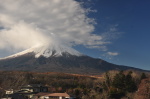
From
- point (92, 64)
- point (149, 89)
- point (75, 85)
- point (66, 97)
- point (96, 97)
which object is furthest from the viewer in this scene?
point (92, 64)

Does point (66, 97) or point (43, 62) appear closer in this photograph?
point (66, 97)

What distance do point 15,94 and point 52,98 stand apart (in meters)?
7.31

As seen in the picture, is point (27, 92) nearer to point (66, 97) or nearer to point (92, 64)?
point (66, 97)

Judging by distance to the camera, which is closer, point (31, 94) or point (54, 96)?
point (54, 96)

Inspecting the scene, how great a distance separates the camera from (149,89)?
3020cm

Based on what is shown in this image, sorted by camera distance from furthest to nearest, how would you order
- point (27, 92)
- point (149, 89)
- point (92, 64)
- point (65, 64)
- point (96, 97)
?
point (92, 64), point (65, 64), point (27, 92), point (96, 97), point (149, 89)

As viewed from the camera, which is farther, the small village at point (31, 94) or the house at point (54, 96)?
the house at point (54, 96)

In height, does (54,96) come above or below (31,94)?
below

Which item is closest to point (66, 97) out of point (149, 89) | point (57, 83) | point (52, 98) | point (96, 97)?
point (52, 98)

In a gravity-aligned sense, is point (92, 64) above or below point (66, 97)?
above

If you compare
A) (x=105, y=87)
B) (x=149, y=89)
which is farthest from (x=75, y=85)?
(x=149, y=89)

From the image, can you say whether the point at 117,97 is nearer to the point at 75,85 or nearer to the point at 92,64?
the point at 75,85

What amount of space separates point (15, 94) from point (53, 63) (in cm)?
13552

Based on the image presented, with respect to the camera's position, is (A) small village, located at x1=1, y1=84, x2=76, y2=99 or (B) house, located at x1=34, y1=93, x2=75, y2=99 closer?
(A) small village, located at x1=1, y1=84, x2=76, y2=99
